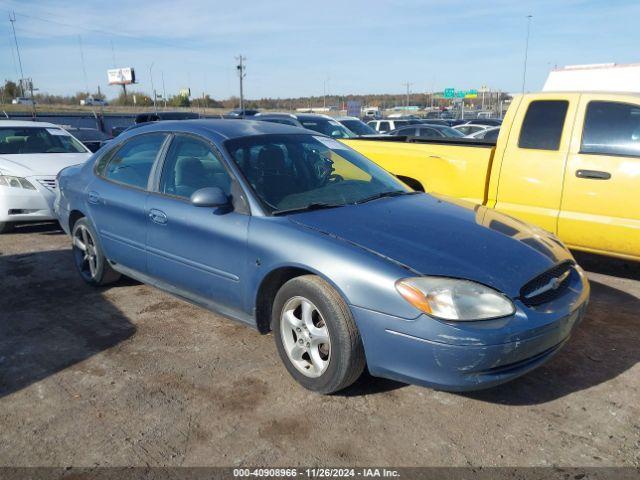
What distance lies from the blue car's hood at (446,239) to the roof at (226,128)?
0.96 m

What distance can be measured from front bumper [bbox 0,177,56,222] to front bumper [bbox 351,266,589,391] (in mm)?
5665

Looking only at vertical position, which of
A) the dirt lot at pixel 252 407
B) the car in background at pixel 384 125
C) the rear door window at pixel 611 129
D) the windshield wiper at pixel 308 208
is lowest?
the dirt lot at pixel 252 407

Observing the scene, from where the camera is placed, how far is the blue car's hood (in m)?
2.87

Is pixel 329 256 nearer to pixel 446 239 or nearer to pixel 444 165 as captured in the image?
pixel 446 239

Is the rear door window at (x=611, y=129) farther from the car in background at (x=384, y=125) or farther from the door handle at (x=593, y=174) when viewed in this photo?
the car in background at (x=384, y=125)

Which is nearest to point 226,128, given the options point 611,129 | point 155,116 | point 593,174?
point 593,174

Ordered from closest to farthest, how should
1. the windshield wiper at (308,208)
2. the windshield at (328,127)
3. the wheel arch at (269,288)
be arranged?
the wheel arch at (269,288)
the windshield wiper at (308,208)
the windshield at (328,127)

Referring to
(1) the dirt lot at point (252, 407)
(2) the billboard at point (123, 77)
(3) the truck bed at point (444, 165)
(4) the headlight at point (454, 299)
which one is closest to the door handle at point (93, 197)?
(1) the dirt lot at point (252, 407)

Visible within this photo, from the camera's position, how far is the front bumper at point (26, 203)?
687 cm

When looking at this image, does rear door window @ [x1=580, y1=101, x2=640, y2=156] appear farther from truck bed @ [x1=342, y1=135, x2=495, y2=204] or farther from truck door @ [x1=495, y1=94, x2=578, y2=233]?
truck bed @ [x1=342, y1=135, x2=495, y2=204]

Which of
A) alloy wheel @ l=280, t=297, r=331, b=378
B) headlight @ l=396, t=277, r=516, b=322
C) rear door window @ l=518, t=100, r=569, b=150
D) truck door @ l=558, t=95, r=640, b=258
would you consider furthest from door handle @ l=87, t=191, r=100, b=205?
truck door @ l=558, t=95, r=640, b=258

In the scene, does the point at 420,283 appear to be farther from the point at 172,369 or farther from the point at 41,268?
the point at 41,268

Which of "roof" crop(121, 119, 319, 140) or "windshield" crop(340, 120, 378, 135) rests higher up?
"roof" crop(121, 119, 319, 140)

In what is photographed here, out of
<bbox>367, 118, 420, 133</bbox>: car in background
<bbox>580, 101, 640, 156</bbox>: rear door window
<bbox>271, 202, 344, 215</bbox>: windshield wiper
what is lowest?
<bbox>367, 118, 420, 133</bbox>: car in background
